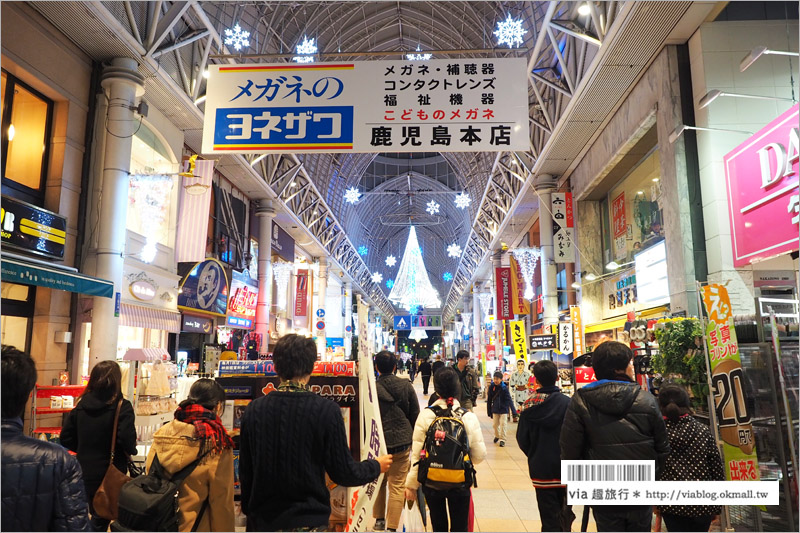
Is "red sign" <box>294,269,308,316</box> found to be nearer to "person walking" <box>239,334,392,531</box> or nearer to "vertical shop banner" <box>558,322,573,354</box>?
"vertical shop banner" <box>558,322,573,354</box>

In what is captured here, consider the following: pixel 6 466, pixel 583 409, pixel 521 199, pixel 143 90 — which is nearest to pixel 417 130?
pixel 583 409

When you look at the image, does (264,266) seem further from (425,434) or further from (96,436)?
(425,434)

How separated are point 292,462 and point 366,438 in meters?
1.35

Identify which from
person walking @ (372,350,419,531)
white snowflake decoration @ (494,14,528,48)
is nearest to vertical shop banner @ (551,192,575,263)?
white snowflake decoration @ (494,14,528,48)

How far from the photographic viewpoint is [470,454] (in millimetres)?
3551

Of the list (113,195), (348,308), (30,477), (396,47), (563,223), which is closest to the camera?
(30,477)

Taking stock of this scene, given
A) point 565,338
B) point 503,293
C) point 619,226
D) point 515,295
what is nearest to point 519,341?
point 565,338

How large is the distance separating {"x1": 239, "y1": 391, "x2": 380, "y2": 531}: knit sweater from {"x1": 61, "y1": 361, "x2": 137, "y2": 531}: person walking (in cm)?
161

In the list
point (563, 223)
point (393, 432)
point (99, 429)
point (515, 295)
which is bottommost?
point (393, 432)

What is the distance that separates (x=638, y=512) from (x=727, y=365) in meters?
2.57

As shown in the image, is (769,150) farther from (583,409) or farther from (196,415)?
(196,415)

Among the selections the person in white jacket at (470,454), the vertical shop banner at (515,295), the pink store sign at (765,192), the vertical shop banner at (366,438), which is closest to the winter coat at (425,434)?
the person in white jacket at (470,454)

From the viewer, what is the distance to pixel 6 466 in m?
1.76

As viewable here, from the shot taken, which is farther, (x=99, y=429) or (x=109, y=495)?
(x=99, y=429)
